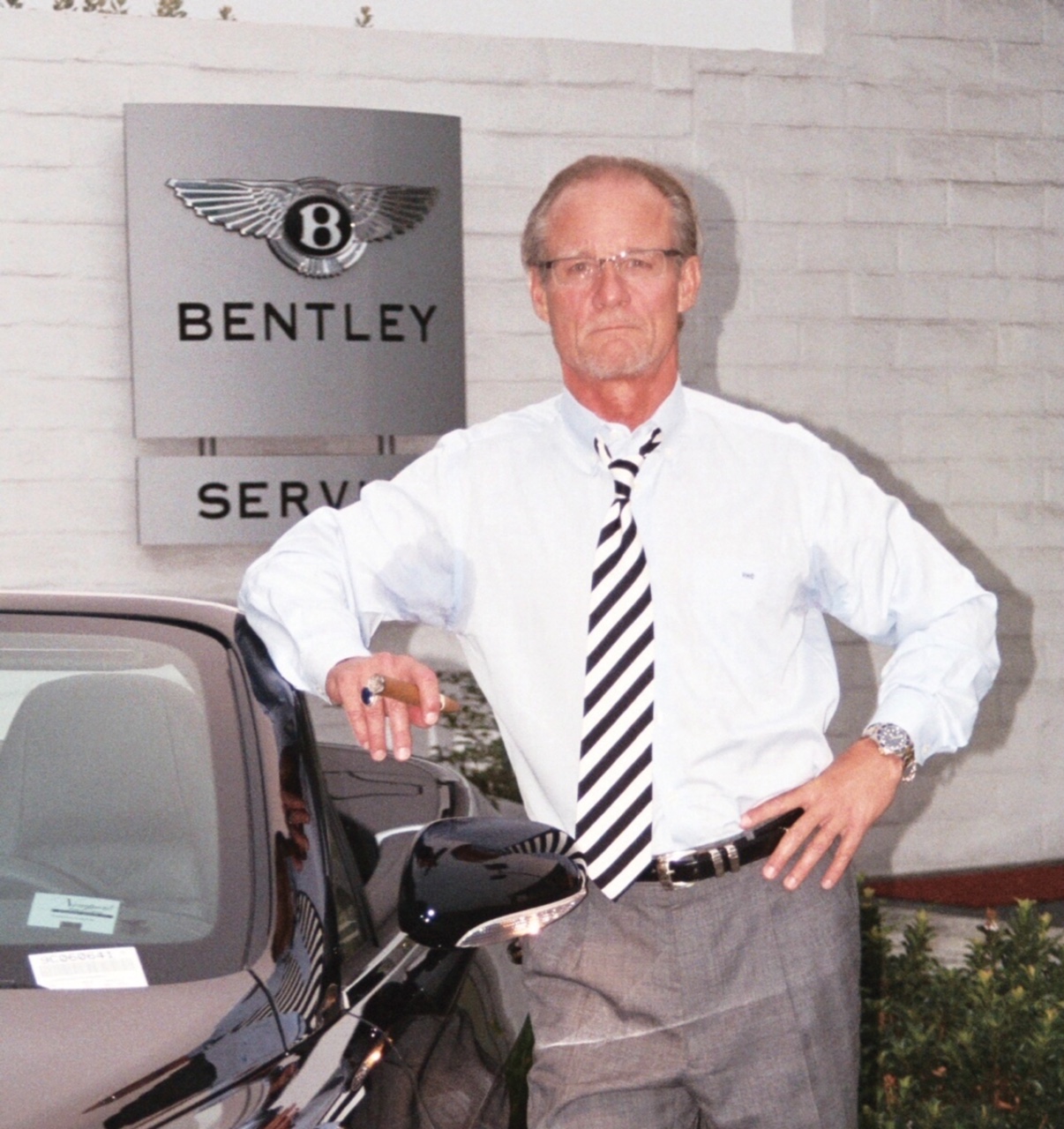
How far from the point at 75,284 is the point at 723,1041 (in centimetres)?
373

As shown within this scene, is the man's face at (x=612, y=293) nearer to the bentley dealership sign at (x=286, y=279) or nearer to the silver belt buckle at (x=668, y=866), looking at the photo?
the silver belt buckle at (x=668, y=866)

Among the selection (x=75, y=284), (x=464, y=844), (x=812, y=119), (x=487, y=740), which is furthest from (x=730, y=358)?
(x=464, y=844)

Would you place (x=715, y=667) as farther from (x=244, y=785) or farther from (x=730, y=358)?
(x=730, y=358)

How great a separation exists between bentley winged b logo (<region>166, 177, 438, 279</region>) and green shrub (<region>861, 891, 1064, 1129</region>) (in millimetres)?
2393

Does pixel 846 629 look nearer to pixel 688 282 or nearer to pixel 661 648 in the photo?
pixel 688 282

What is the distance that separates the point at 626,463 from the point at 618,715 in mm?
304

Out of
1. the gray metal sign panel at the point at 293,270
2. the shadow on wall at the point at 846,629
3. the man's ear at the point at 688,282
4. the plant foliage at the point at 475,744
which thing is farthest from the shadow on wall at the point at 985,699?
the man's ear at the point at 688,282

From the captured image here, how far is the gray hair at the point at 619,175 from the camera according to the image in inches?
89.0

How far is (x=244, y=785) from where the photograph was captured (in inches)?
83.2

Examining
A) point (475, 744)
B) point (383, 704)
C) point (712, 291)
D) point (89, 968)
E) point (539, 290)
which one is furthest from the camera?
point (712, 291)

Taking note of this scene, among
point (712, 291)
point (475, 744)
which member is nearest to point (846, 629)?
point (712, 291)

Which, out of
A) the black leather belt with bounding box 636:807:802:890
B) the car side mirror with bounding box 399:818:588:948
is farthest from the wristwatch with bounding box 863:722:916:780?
the car side mirror with bounding box 399:818:588:948

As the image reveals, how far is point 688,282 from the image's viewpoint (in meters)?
2.35

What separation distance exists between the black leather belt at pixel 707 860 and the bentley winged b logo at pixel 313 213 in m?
3.46
